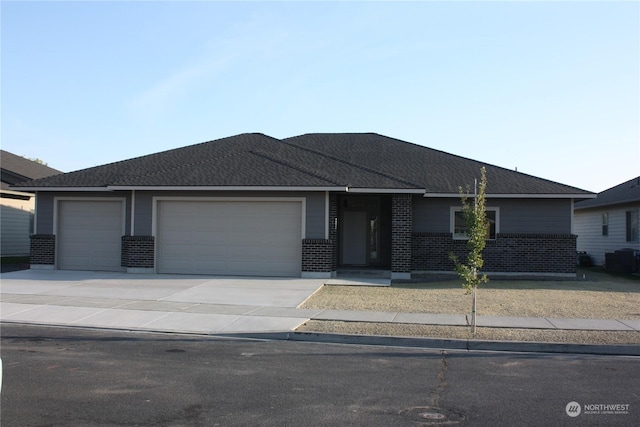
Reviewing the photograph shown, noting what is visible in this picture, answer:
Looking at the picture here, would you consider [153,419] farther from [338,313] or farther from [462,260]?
[462,260]

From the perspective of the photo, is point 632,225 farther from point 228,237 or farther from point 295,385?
point 295,385

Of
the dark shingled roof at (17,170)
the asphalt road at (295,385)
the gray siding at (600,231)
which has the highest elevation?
the dark shingled roof at (17,170)

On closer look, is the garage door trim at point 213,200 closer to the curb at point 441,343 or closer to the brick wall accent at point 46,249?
the brick wall accent at point 46,249

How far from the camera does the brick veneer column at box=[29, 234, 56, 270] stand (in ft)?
65.3

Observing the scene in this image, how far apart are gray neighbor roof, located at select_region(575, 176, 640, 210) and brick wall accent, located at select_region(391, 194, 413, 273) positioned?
10.1 m

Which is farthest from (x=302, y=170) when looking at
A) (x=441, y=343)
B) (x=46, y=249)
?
(x=441, y=343)

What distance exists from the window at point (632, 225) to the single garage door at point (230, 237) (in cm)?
1452

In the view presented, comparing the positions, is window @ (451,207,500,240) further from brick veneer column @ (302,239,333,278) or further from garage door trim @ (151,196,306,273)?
garage door trim @ (151,196,306,273)

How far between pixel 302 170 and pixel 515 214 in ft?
25.0

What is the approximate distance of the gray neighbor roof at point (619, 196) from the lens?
23250 millimetres

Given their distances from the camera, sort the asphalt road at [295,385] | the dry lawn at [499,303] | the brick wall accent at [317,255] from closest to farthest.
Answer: the asphalt road at [295,385], the dry lawn at [499,303], the brick wall accent at [317,255]

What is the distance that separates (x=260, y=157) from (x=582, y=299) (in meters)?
11.7

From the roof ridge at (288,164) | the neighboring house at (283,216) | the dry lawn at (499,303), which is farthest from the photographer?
the neighboring house at (283,216)

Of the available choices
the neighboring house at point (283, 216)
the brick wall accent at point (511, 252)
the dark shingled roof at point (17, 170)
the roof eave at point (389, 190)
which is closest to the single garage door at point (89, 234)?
the neighboring house at point (283, 216)
